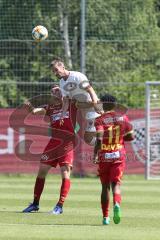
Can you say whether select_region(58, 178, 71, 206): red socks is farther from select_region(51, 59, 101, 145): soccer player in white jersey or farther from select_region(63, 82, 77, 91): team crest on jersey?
select_region(63, 82, 77, 91): team crest on jersey

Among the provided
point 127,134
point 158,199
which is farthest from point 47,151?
point 158,199

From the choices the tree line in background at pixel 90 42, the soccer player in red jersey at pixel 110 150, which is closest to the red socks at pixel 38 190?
the soccer player in red jersey at pixel 110 150

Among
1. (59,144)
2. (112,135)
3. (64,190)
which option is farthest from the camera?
(59,144)

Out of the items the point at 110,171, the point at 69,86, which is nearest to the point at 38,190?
the point at 69,86

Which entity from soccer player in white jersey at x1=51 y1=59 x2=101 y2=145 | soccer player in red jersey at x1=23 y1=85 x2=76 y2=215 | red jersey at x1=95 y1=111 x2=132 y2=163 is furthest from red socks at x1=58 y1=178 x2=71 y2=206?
red jersey at x1=95 y1=111 x2=132 y2=163

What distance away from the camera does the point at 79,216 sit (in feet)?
44.0

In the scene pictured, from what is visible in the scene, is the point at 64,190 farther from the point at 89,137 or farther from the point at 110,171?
the point at 89,137

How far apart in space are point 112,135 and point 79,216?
1882 millimetres

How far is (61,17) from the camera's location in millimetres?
27578

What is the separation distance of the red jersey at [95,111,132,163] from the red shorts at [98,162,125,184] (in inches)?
2.7

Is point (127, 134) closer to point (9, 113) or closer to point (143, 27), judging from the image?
point (9, 113)

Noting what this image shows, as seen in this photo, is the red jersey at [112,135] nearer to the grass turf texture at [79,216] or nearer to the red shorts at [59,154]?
the grass turf texture at [79,216]

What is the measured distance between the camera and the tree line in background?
87.4 ft

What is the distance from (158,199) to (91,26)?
1074 centimetres
